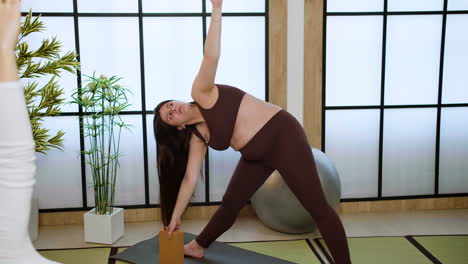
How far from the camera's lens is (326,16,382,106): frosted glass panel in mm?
3303

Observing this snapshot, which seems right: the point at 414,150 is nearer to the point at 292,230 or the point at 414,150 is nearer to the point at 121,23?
the point at 292,230

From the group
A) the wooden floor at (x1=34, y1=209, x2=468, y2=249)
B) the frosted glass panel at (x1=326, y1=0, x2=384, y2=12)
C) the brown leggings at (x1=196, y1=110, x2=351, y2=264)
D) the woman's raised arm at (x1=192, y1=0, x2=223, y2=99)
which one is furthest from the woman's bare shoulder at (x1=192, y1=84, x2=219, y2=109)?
the frosted glass panel at (x1=326, y1=0, x2=384, y2=12)

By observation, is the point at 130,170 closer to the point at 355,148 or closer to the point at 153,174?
the point at 153,174

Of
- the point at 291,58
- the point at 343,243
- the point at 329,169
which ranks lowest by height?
the point at 343,243

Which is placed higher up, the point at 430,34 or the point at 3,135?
the point at 430,34

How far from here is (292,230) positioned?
9.68 ft

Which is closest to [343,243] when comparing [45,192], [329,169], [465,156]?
[329,169]

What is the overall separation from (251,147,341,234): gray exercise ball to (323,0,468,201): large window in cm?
59

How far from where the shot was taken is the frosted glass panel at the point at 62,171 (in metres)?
3.16

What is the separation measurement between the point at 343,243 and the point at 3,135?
1.88 m

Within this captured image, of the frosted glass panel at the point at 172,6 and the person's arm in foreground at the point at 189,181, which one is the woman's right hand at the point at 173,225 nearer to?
the person's arm in foreground at the point at 189,181

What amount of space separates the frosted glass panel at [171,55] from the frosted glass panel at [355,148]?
101cm

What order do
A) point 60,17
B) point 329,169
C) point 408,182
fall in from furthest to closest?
point 408,182 → point 60,17 → point 329,169

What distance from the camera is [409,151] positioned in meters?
3.48
